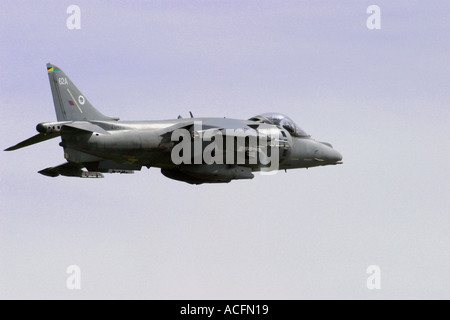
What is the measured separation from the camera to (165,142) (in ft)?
122

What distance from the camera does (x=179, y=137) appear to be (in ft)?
122

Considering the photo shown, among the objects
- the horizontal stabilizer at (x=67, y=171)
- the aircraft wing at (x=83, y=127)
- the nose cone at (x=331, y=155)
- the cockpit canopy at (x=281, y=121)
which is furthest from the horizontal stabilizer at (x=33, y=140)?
the nose cone at (x=331, y=155)

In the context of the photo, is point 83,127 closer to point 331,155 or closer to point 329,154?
point 329,154

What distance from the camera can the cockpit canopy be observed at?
135 feet

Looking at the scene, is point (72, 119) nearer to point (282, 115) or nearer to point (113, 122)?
point (113, 122)

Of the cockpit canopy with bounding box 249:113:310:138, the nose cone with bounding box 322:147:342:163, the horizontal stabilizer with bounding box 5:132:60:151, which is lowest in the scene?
the nose cone with bounding box 322:147:342:163

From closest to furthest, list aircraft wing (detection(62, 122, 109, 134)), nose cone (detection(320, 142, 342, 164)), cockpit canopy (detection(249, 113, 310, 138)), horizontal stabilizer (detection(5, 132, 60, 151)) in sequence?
aircraft wing (detection(62, 122, 109, 134)) < horizontal stabilizer (detection(5, 132, 60, 151)) < cockpit canopy (detection(249, 113, 310, 138)) < nose cone (detection(320, 142, 342, 164))

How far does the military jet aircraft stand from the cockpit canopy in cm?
9

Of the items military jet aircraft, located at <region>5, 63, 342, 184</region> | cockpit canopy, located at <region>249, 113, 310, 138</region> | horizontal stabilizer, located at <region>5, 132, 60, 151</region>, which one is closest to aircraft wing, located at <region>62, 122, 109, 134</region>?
military jet aircraft, located at <region>5, 63, 342, 184</region>

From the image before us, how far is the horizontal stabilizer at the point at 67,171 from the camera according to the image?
139 feet

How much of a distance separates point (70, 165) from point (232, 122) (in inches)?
312

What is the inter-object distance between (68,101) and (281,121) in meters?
8.63

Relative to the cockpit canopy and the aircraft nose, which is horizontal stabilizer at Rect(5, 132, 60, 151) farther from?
the aircraft nose

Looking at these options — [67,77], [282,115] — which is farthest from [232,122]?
[67,77]
